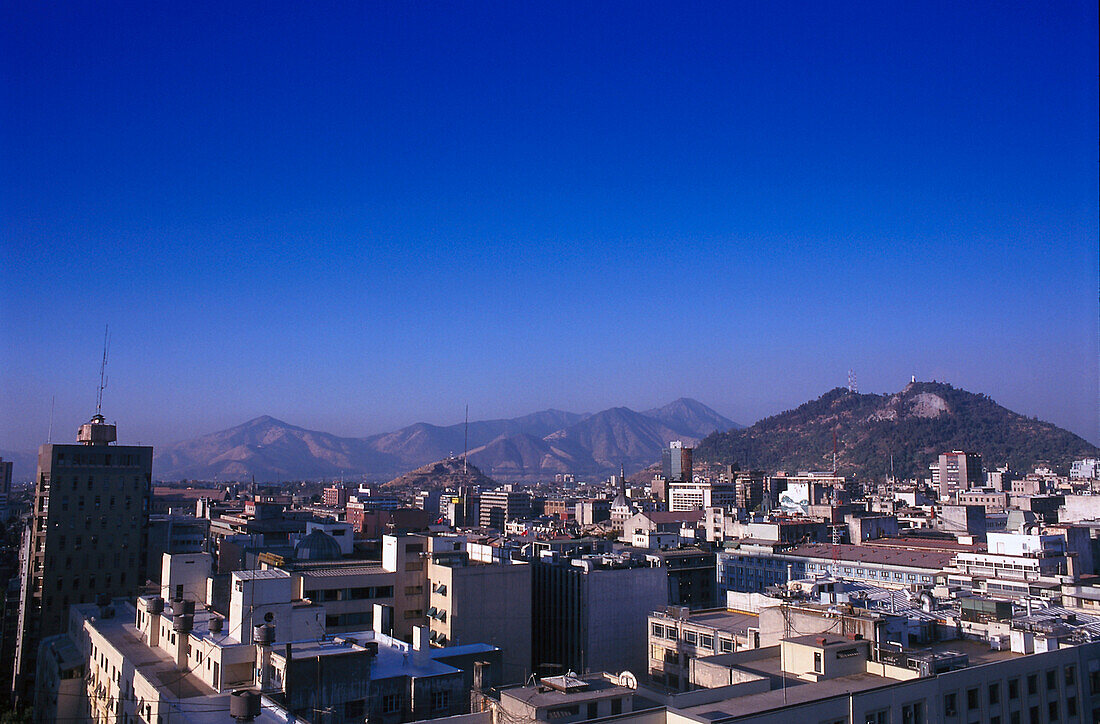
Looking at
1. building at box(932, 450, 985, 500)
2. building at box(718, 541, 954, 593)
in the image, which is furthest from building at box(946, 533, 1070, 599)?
building at box(932, 450, 985, 500)

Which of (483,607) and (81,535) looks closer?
(483,607)

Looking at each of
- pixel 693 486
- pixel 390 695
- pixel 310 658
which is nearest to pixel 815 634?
pixel 390 695

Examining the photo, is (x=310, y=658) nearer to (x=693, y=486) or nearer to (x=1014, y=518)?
(x=1014, y=518)

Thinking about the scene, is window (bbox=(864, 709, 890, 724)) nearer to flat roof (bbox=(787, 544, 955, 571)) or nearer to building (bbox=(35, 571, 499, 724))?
building (bbox=(35, 571, 499, 724))

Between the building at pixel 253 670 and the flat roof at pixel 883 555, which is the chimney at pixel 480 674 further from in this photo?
the flat roof at pixel 883 555

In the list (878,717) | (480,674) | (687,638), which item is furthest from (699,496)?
(878,717)

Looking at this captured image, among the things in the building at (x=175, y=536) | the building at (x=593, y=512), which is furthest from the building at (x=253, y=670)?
the building at (x=593, y=512)

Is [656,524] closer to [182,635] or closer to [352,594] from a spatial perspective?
[352,594]
